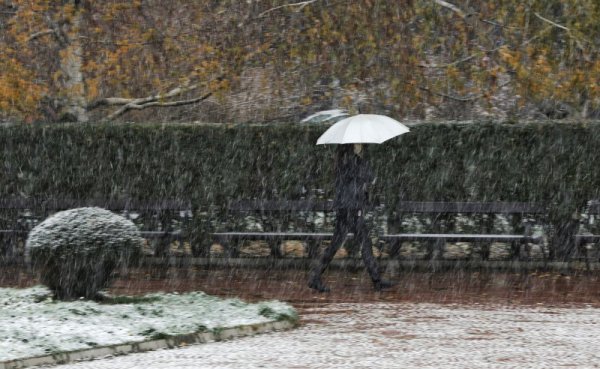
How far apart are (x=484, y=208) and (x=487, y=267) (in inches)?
35.3

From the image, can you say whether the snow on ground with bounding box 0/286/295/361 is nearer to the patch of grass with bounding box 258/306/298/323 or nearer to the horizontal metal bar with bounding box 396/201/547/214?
the patch of grass with bounding box 258/306/298/323

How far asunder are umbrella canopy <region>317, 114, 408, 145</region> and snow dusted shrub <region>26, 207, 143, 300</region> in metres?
3.21

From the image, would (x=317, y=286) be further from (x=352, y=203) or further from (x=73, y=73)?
(x=73, y=73)

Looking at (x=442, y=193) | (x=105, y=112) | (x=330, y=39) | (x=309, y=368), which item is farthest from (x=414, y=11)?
(x=309, y=368)

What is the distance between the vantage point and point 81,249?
1295 centimetres

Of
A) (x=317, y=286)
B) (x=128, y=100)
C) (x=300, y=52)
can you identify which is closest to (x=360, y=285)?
(x=317, y=286)

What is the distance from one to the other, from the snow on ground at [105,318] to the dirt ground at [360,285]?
1631mm

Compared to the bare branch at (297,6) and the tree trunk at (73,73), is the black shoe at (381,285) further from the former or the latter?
the tree trunk at (73,73)

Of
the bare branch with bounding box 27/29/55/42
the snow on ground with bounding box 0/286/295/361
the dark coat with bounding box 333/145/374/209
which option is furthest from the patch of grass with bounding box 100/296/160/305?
the bare branch with bounding box 27/29/55/42

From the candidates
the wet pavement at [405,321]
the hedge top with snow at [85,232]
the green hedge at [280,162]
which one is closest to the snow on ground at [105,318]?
the wet pavement at [405,321]

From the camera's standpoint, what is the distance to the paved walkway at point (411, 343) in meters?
9.64

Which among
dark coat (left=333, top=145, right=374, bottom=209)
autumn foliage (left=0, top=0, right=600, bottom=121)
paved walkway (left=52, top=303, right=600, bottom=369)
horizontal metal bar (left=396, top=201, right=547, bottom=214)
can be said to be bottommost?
paved walkway (left=52, top=303, right=600, bottom=369)

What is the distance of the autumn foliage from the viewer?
1973 cm

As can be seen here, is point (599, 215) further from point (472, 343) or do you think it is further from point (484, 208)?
point (472, 343)
